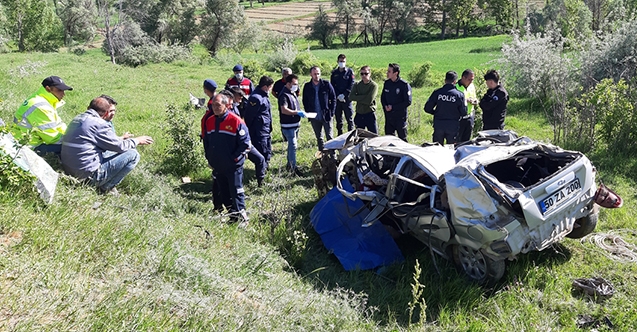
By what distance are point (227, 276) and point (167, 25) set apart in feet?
125

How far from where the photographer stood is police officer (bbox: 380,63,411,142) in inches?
338

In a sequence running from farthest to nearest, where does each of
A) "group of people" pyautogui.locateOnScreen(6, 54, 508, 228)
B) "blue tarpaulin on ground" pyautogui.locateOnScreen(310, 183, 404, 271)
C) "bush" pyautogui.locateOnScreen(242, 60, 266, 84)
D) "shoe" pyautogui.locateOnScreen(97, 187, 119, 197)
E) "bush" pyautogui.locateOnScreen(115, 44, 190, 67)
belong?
"bush" pyautogui.locateOnScreen(115, 44, 190, 67) → "bush" pyautogui.locateOnScreen(242, 60, 266, 84) → "shoe" pyautogui.locateOnScreen(97, 187, 119, 197) → "group of people" pyautogui.locateOnScreen(6, 54, 508, 228) → "blue tarpaulin on ground" pyautogui.locateOnScreen(310, 183, 404, 271)

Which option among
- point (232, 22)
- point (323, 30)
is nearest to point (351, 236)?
point (232, 22)

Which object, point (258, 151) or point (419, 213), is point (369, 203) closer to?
point (419, 213)

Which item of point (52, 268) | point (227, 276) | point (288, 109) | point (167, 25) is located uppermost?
point (167, 25)

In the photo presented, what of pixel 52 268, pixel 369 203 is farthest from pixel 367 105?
pixel 52 268

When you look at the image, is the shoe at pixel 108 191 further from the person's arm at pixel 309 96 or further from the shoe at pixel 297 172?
the person's arm at pixel 309 96

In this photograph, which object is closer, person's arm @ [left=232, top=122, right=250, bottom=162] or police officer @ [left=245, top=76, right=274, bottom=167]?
person's arm @ [left=232, top=122, right=250, bottom=162]

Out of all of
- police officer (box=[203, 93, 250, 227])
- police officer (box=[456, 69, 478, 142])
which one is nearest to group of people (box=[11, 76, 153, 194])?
police officer (box=[203, 93, 250, 227])

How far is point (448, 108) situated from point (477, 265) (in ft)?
12.1

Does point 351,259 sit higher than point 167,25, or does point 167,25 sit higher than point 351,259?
point 167,25

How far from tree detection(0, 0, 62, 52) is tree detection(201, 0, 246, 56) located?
18.6m

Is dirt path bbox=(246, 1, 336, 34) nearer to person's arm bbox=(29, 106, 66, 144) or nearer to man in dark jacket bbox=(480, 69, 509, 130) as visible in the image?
man in dark jacket bbox=(480, 69, 509, 130)

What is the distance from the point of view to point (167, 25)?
3766cm
